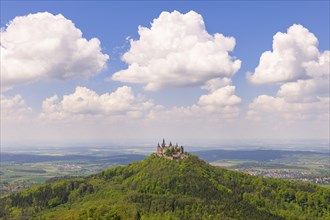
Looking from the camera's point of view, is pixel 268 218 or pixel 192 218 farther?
pixel 268 218

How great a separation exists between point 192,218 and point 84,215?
60.3m

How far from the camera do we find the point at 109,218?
502ft

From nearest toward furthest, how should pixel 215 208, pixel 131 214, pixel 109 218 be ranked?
pixel 109 218
pixel 131 214
pixel 215 208

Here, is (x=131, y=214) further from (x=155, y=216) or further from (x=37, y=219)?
(x=37, y=219)

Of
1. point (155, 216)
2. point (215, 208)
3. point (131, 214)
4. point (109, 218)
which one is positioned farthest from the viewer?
point (215, 208)

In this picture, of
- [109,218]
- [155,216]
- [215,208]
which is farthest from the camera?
[215,208]

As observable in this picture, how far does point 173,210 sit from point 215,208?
24.2 meters

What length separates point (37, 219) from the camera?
19912 centimetres

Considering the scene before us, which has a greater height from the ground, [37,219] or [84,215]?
[84,215]

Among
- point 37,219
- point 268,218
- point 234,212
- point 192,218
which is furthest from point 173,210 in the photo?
point 37,219

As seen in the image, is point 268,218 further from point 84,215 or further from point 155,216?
point 84,215

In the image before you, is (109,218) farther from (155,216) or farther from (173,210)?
(173,210)

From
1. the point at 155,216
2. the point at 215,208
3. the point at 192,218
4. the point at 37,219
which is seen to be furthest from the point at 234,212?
the point at 37,219

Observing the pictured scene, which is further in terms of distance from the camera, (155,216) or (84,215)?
(155,216)
